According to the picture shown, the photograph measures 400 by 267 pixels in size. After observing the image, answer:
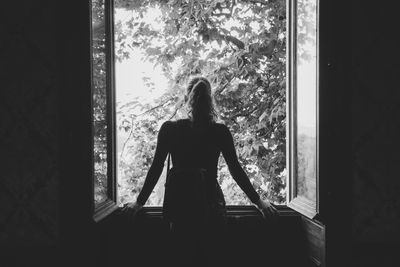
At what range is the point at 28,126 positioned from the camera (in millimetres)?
1463

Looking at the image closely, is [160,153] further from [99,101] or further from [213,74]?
[213,74]

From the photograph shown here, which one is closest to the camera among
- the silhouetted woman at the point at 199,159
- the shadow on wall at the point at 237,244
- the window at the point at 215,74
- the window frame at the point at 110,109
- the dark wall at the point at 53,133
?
the silhouetted woman at the point at 199,159

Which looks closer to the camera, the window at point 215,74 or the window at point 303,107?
the window at point 303,107

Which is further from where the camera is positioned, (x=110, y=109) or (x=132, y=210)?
(x=110, y=109)

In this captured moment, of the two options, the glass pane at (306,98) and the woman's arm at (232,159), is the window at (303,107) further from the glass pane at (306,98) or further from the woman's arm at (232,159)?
the woman's arm at (232,159)

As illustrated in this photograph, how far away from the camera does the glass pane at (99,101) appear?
1417 mm

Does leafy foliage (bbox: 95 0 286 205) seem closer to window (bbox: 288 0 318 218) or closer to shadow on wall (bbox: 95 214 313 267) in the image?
window (bbox: 288 0 318 218)

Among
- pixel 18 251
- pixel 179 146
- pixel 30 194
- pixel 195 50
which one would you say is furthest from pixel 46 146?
pixel 195 50

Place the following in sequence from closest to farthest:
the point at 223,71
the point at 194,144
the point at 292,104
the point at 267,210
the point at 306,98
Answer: the point at 194,144 → the point at 267,210 → the point at 306,98 → the point at 292,104 → the point at 223,71

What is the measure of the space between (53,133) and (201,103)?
0.71m

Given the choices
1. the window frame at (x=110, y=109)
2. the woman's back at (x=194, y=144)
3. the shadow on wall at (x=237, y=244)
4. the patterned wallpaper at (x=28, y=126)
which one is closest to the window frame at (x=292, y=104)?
the shadow on wall at (x=237, y=244)

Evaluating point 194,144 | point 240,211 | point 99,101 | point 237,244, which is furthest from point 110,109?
point 237,244
